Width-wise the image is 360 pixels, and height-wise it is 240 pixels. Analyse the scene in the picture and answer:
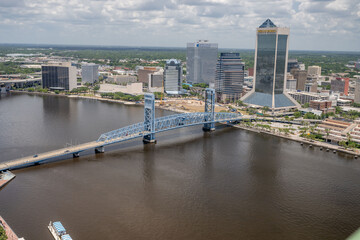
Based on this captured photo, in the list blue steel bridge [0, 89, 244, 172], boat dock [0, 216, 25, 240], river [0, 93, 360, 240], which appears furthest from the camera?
blue steel bridge [0, 89, 244, 172]

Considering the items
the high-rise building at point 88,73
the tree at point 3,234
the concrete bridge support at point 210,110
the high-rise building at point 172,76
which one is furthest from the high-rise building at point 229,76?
the tree at point 3,234

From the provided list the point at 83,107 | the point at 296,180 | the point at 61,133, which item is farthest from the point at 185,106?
the point at 296,180

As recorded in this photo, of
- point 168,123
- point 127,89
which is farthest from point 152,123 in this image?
point 127,89

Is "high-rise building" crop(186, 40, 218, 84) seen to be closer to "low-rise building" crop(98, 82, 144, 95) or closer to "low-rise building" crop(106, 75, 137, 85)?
"low-rise building" crop(106, 75, 137, 85)

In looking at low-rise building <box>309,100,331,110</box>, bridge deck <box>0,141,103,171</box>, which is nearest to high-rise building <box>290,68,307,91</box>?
low-rise building <box>309,100,331,110</box>

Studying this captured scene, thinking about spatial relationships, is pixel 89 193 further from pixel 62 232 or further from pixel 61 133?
pixel 61 133

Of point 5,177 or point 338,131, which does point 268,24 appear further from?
point 5,177
